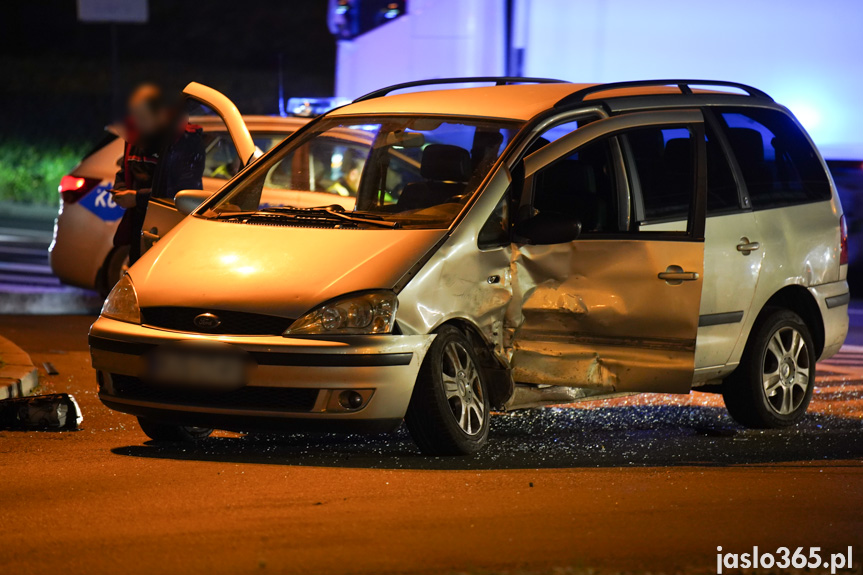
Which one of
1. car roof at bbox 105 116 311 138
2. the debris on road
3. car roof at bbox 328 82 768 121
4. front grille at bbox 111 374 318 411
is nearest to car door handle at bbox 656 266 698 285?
car roof at bbox 328 82 768 121

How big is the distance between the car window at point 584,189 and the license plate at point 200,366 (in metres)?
Result: 1.86

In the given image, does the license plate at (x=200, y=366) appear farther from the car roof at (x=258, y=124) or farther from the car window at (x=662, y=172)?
the car roof at (x=258, y=124)

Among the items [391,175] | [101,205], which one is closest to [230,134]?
[391,175]

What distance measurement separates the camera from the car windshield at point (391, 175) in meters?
6.82

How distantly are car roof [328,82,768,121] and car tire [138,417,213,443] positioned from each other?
1.91 metres

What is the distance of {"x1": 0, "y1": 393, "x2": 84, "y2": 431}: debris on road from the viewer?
728 cm

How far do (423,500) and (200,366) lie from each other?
3.98 ft

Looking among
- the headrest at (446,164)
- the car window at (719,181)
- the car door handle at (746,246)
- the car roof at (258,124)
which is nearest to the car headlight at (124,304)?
the headrest at (446,164)

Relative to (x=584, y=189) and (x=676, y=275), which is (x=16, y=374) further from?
(x=676, y=275)

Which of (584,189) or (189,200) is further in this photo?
(189,200)

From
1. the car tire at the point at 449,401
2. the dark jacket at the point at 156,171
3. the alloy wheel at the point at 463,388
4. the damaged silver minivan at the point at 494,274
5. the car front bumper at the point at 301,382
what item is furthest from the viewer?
the dark jacket at the point at 156,171

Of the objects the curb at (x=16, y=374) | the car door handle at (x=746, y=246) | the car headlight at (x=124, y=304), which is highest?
the car door handle at (x=746, y=246)

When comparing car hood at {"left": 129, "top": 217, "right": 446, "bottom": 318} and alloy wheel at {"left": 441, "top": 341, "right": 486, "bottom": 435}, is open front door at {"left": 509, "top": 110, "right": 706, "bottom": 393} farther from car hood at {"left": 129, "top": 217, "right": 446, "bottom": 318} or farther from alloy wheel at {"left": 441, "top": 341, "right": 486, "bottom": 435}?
car hood at {"left": 129, "top": 217, "right": 446, "bottom": 318}

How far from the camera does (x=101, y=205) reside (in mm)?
11711
